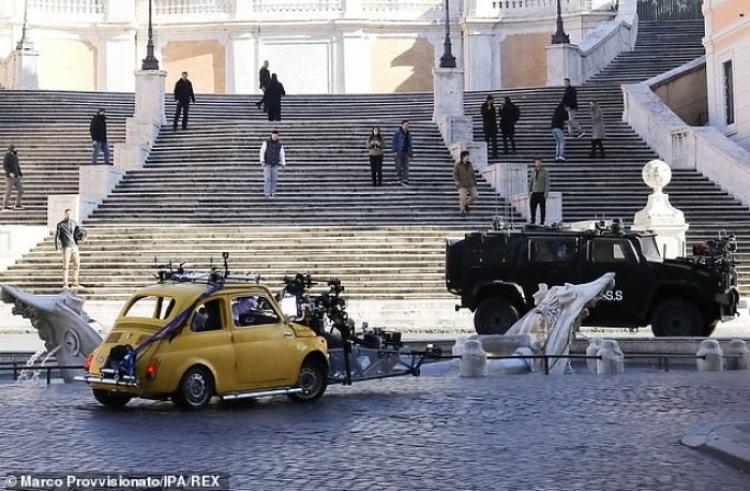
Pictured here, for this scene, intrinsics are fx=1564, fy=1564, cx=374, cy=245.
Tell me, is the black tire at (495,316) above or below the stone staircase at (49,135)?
below

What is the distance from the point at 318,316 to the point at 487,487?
587cm

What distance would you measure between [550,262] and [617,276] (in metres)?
0.95

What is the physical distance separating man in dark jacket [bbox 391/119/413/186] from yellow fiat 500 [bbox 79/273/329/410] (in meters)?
17.1

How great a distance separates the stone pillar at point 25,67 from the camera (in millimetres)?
44375

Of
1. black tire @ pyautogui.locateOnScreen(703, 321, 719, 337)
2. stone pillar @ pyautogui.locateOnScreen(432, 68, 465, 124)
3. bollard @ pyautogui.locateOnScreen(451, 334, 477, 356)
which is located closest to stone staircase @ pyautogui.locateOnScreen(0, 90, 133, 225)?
stone pillar @ pyautogui.locateOnScreen(432, 68, 465, 124)

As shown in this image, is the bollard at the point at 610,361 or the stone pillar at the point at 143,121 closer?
the bollard at the point at 610,361

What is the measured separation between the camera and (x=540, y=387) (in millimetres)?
15750

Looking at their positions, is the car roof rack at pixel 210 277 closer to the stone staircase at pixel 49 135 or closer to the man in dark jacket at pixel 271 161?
the man in dark jacket at pixel 271 161

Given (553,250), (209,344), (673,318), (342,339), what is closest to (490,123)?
(553,250)

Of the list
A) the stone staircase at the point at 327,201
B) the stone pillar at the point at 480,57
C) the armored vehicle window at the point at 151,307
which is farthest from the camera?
the stone pillar at the point at 480,57

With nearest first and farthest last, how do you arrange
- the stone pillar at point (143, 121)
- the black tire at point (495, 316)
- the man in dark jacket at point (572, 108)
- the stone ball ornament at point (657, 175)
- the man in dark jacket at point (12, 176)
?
1. the black tire at point (495, 316)
2. the stone ball ornament at point (657, 175)
3. the man in dark jacket at point (12, 176)
4. the stone pillar at point (143, 121)
5. the man in dark jacket at point (572, 108)

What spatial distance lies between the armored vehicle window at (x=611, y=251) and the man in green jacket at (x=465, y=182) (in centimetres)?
844

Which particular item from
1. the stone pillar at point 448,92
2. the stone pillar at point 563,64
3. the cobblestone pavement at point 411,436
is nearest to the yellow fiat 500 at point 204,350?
the cobblestone pavement at point 411,436

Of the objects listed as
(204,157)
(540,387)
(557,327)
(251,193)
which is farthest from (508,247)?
(204,157)
